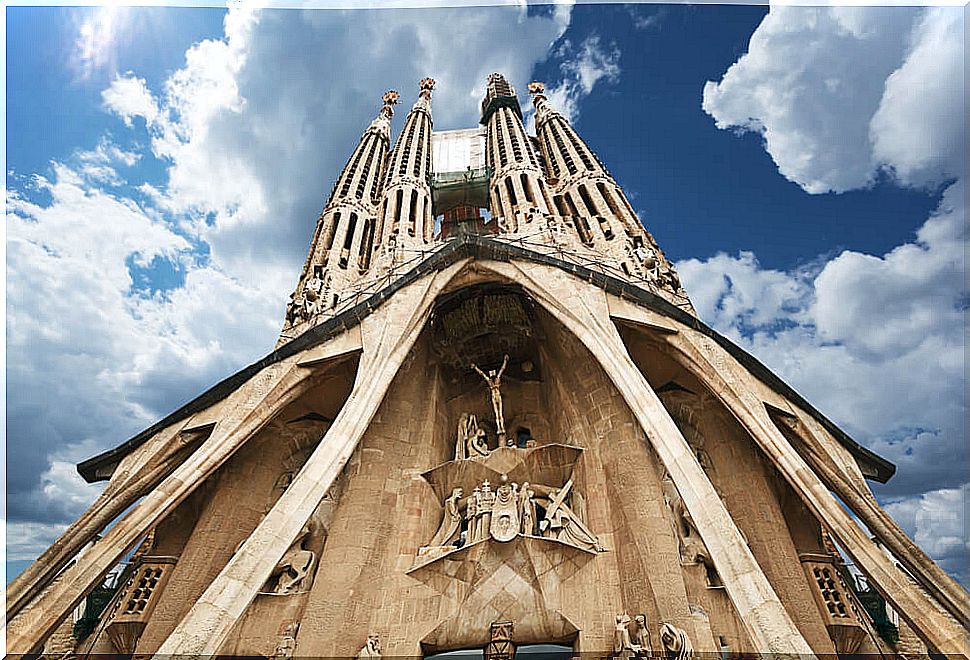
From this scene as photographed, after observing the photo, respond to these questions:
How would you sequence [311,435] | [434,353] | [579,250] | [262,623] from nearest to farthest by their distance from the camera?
[262,623] → [311,435] → [434,353] → [579,250]

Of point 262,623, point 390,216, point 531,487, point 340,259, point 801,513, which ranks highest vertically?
point 390,216

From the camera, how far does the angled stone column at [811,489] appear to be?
643cm

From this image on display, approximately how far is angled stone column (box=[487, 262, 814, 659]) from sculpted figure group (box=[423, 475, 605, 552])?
301 centimetres

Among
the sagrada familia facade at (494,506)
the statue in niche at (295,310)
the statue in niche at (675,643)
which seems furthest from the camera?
the statue in niche at (295,310)

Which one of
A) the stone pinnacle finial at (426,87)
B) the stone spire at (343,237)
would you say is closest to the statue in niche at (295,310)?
the stone spire at (343,237)

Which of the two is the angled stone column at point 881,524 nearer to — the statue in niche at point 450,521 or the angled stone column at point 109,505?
the statue in niche at point 450,521

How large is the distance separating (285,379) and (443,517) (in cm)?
446

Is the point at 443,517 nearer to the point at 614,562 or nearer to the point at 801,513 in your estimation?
the point at 614,562

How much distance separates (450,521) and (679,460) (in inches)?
209

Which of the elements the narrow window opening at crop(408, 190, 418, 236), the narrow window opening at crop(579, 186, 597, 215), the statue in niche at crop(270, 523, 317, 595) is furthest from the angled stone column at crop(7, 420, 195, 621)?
the narrow window opening at crop(579, 186, 597, 215)

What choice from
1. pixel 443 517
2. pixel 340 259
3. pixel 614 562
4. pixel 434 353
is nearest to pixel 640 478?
pixel 614 562

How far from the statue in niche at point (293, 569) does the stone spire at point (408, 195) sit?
11.3 m

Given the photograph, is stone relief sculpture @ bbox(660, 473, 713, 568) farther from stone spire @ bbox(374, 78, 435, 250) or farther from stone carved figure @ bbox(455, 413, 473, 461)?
stone spire @ bbox(374, 78, 435, 250)

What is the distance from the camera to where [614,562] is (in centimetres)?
A: 1047
